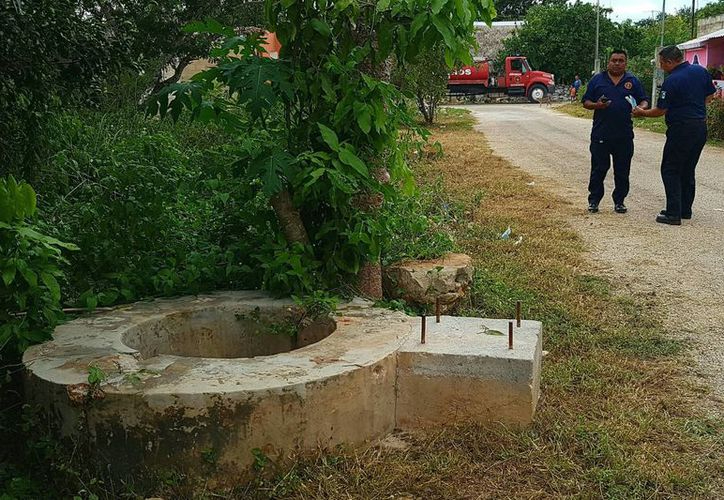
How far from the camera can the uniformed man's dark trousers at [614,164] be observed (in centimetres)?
850

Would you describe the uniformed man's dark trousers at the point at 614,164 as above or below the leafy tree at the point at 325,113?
below

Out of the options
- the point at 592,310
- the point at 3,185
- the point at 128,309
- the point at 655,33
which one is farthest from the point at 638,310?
the point at 655,33

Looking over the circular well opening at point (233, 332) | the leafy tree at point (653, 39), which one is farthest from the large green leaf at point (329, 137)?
the leafy tree at point (653, 39)

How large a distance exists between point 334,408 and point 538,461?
864mm

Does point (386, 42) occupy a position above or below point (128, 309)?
above

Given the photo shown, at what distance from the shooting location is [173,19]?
34.1ft

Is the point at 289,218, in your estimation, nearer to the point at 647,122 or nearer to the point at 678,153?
the point at 678,153

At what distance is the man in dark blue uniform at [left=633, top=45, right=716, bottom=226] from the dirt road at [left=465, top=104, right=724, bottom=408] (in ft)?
1.20

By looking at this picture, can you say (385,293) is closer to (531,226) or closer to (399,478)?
(399,478)

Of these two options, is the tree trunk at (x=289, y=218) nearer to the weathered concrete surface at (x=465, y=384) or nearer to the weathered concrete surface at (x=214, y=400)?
the weathered concrete surface at (x=214, y=400)

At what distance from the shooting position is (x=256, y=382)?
3.28 m

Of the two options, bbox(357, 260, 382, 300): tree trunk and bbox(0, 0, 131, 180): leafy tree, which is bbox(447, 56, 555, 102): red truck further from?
bbox(357, 260, 382, 300): tree trunk

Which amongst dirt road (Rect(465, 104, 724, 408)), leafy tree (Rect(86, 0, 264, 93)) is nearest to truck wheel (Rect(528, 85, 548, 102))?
dirt road (Rect(465, 104, 724, 408))

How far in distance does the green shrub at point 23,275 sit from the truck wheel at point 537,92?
38110 millimetres
